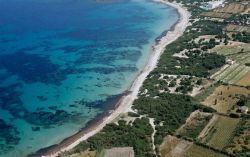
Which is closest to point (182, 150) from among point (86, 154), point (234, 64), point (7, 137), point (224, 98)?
point (86, 154)

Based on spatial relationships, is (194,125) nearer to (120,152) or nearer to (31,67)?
(120,152)

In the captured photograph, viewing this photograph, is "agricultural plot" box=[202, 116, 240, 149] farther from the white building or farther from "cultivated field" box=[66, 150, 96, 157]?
"cultivated field" box=[66, 150, 96, 157]

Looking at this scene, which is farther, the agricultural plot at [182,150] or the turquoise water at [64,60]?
the turquoise water at [64,60]

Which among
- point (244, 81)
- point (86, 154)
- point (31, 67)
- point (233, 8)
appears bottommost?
point (86, 154)

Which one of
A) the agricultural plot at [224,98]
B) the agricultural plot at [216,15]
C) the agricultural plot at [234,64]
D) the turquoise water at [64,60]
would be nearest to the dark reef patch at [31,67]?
the turquoise water at [64,60]

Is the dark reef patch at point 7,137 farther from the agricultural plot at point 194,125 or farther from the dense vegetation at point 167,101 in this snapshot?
the agricultural plot at point 194,125

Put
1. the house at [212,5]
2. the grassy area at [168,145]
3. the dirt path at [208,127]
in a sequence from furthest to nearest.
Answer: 1. the house at [212,5]
2. the dirt path at [208,127]
3. the grassy area at [168,145]
